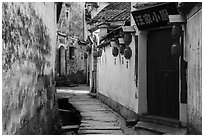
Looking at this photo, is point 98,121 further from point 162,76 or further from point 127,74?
point 162,76

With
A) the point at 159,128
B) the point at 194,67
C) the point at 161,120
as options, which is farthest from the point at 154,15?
the point at 159,128

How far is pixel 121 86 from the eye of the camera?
32.0 ft

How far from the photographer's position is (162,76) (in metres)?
7.47

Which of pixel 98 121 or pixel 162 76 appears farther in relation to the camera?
pixel 98 121

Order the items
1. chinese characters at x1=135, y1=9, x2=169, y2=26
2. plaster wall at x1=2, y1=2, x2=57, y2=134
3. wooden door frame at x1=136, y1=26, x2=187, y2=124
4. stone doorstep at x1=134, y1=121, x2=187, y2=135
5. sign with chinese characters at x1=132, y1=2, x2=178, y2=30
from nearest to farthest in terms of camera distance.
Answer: plaster wall at x1=2, y1=2, x2=57, y2=134 → stone doorstep at x1=134, y1=121, x2=187, y2=135 → sign with chinese characters at x1=132, y1=2, x2=178, y2=30 → chinese characters at x1=135, y1=9, x2=169, y2=26 → wooden door frame at x1=136, y1=26, x2=187, y2=124

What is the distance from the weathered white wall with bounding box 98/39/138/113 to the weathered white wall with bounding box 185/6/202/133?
2.39 meters

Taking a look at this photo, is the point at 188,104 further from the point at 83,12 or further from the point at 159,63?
the point at 83,12

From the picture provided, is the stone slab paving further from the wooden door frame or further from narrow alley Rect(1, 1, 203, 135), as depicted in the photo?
the wooden door frame

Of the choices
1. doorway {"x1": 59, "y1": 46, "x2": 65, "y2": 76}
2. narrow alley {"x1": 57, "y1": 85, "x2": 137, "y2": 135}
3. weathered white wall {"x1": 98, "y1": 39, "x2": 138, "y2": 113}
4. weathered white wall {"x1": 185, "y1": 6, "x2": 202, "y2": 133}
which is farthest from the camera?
doorway {"x1": 59, "y1": 46, "x2": 65, "y2": 76}

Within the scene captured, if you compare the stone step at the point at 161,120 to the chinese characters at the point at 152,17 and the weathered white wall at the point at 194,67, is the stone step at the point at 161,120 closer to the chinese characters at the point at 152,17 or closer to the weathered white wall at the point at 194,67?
the weathered white wall at the point at 194,67

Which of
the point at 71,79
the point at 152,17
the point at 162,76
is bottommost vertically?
the point at 71,79

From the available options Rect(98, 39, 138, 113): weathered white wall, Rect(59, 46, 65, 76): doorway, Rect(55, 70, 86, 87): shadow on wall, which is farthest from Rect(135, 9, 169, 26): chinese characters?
Rect(59, 46, 65, 76): doorway

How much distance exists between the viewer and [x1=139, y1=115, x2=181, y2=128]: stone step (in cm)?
667

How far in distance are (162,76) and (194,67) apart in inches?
79.3
